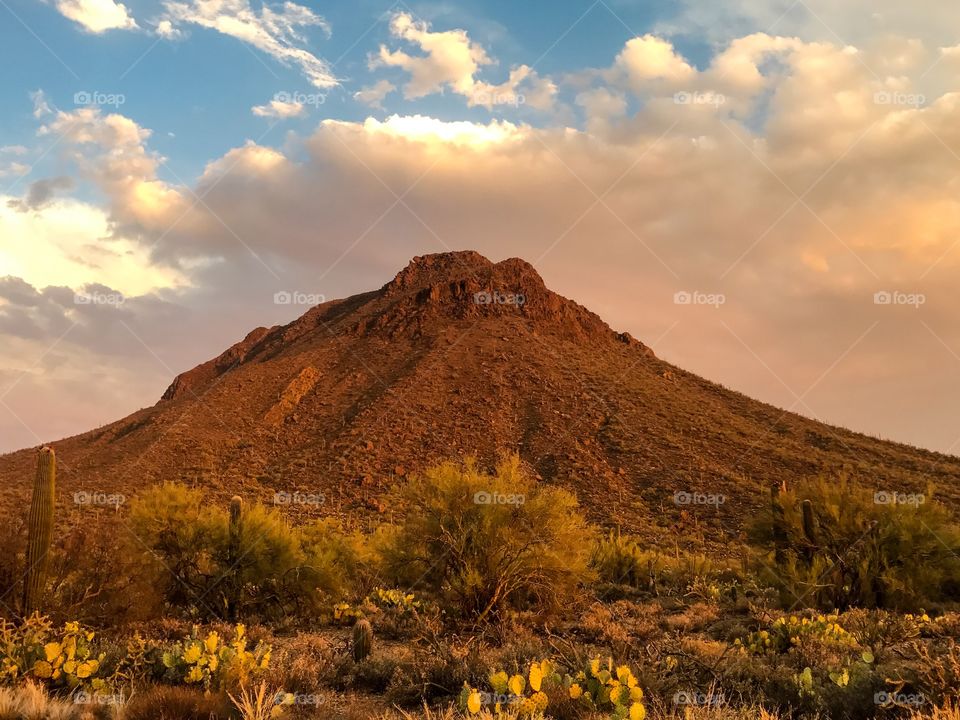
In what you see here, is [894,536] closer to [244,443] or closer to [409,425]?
[409,425]

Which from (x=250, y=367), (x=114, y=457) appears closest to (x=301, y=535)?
(x=114, y=457)

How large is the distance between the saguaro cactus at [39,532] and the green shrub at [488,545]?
7458 millimetres

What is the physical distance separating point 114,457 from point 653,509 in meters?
39.5

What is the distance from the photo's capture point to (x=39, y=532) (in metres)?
11.5

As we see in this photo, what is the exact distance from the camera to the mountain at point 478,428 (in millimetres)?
41281

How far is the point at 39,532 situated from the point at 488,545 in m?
8.91
